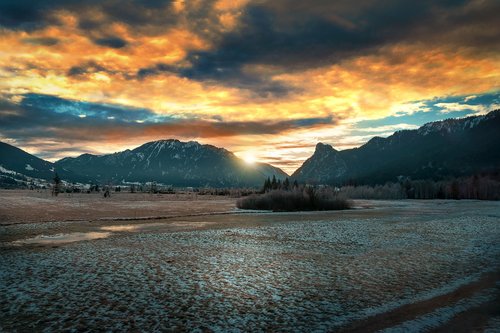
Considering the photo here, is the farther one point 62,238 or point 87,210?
point 87,210

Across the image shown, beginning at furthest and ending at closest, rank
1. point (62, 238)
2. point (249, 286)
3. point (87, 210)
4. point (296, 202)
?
point (296, 202), point (87, 210), point (62, 238), point (249, 286)

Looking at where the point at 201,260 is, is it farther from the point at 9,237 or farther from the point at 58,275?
the point at 9,237

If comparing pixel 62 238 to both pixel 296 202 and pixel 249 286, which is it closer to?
pixel 249 286

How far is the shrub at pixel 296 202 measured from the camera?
9780 cm

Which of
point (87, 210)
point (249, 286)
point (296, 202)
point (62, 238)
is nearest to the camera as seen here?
point (249, 286)

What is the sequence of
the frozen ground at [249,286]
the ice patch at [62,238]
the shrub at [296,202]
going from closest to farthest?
the frozen ground at [249,286] → the ice patch at [62,238] → the shrub at [296,202]


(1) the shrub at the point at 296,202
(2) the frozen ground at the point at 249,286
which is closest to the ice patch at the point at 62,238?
(2) the frozen ground at the point at 249,286

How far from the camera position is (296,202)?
3871 inches

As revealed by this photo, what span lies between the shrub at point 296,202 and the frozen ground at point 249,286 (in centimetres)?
6676

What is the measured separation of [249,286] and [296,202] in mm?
81977

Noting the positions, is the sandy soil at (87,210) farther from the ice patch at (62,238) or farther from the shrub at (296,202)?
the ice patch at (62,238)

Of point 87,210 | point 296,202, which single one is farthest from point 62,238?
point 296,202

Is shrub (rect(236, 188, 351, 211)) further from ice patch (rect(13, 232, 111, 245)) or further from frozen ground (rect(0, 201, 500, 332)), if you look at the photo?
frozen ground (rect(0, 201, 500, 332))

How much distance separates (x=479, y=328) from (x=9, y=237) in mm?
40074
